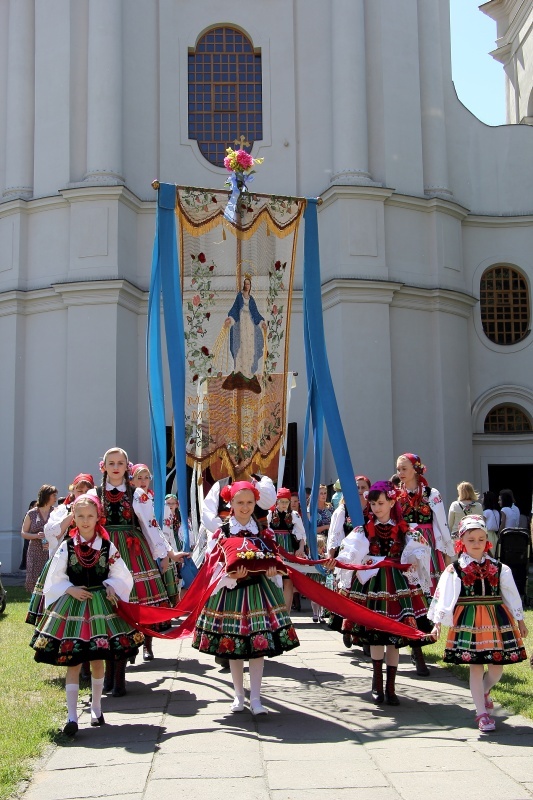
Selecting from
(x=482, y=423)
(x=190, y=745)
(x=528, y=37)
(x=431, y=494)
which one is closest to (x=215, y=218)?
(x=431, y=494)

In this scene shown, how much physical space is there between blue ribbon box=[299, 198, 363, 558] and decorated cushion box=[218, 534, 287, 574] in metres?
1.90

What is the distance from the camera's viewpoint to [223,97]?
65.9 feet

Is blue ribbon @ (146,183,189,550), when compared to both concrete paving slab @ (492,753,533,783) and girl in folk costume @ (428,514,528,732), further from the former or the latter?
concrete paving slab @ (492,753,533,783)

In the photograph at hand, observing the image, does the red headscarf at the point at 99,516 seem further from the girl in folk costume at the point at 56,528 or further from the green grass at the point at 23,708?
the green grass at the point at 23,708

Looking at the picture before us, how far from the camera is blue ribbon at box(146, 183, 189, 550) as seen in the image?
8.98 meters


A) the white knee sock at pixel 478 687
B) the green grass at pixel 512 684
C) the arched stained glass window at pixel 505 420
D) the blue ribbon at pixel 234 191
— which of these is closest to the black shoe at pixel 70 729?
the white knee sock at pixel 478 687

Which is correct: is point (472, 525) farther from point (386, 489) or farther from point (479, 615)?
point (386, 489)

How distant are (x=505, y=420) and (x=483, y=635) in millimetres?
14590

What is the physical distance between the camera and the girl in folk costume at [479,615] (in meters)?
6.17

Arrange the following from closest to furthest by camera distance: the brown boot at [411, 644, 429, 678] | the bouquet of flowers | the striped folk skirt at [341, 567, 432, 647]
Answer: the striped folk skirt at [341, 567, 432, 647]
the brown boot at [411, 644, 429, 678]
the bouquet of flowers

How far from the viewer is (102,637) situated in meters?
6.31

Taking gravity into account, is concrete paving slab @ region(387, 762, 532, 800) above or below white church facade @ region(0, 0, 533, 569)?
below

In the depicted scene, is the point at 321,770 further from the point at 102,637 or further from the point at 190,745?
the point at 102,637

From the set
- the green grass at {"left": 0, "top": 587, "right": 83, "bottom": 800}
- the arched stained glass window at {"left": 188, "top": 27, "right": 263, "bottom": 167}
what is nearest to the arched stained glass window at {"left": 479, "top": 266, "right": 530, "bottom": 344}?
the arched stained glass window at {"left": 188, "top": 27, "right": 263, "bottom": 167}
